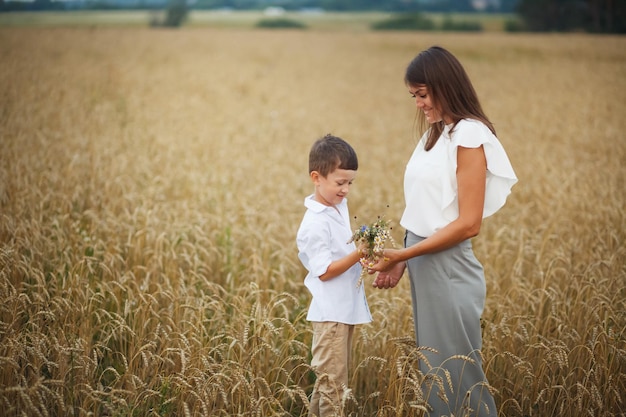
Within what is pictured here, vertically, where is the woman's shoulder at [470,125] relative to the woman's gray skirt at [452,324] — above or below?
above

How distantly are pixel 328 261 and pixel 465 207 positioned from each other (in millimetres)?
698

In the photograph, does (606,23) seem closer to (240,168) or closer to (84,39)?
(84,39)

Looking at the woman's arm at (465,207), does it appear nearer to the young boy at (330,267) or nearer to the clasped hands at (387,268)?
the clasped hands at (387,268)

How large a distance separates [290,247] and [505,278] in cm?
200

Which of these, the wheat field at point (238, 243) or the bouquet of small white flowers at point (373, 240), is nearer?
the bouquet of small white flowers at point (373, 240)

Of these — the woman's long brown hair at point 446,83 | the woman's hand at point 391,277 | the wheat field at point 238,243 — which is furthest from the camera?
the wheat field at point 238,243

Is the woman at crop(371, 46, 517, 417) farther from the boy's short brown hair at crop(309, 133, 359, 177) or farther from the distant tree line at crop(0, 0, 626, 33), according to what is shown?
the distant tree line at crop(0, 0, 626, 33)

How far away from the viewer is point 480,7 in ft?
288

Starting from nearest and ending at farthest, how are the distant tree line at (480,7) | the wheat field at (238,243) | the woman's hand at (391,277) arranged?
the woman's hand at (391,277) → the wheat field at (238,243) → the distant tree line at (480,7)

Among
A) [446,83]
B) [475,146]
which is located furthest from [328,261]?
[446,83]

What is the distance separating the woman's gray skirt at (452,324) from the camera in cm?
319

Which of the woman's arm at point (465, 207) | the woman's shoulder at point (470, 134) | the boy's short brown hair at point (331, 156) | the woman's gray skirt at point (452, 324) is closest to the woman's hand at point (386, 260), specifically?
the woman's arm at point (465, 207)

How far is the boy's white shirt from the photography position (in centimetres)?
320

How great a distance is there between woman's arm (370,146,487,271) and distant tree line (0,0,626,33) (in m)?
22.9
